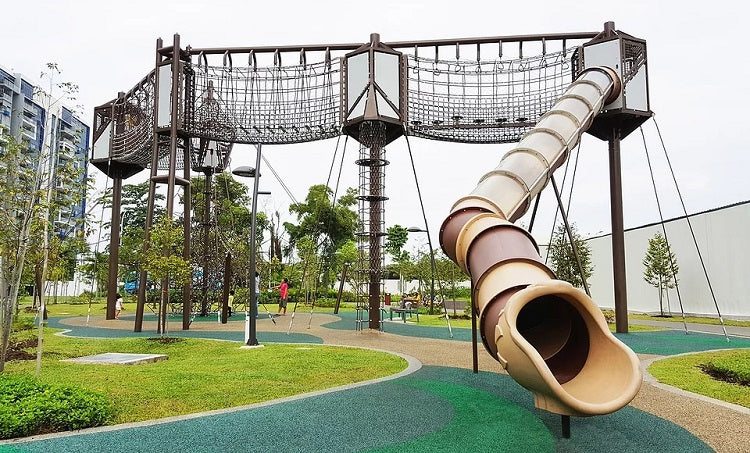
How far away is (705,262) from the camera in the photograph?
1021 inches

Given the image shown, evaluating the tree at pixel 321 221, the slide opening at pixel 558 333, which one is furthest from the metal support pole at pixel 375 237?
the tree at pixel 321 221

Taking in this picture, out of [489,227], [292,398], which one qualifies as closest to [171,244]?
[292,398]

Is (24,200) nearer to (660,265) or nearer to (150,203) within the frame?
(150,203)

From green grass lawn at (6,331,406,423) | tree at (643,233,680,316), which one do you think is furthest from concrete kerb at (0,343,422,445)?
tree at (643,233,680,316)

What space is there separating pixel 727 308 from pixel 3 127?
89.0ft

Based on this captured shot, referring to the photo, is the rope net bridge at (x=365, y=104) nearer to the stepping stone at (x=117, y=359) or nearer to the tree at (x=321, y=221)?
the stepping stone at (x=117, y=359)

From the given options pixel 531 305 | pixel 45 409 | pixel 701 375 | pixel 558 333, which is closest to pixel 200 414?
pixel 45 409

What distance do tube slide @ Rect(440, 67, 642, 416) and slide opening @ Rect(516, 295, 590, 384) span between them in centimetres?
1

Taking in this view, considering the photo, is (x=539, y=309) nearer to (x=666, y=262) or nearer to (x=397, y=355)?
(x=397, y=355)

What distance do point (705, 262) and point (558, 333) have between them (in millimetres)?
23319

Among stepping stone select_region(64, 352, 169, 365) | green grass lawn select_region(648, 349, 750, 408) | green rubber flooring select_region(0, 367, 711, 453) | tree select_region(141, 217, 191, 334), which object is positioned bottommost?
green rubber flooring select_region(0, 367, 711, 453)

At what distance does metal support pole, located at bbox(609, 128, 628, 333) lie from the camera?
17516 millimetres

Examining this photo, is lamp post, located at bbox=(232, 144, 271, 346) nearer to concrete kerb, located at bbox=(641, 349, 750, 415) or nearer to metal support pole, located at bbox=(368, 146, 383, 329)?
metal support pole, located at bbox=(368, 146, 383, 329)

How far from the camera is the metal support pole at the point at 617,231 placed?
1752 cm
